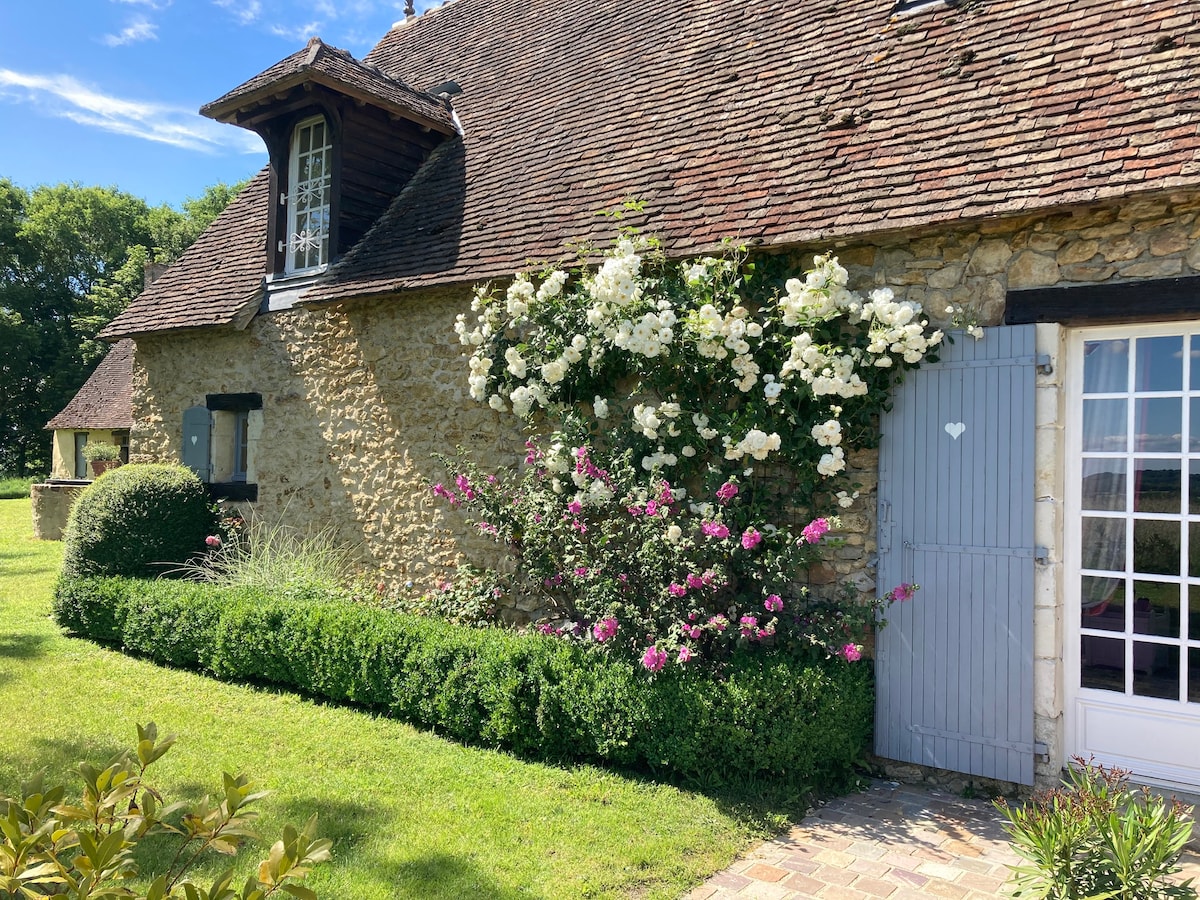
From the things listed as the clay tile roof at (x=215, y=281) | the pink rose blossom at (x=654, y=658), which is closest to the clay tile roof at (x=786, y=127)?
the clay tile roof at (x=215, y=281)

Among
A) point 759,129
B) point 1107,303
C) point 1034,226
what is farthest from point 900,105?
point 1107,303

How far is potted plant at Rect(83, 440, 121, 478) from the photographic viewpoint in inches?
758

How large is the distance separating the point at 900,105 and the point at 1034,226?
1632mm

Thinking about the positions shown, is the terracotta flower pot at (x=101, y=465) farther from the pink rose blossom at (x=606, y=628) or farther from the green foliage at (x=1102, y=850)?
the green foliage at (x=1102, y=850)

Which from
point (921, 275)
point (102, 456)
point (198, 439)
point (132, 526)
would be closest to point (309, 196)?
point (198, 439)

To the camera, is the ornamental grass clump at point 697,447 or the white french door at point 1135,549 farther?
the ornamental grass clump at point 697,447

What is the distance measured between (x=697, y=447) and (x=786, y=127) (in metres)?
2.69

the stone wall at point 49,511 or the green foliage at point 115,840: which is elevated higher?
the green foliage at point 115,840

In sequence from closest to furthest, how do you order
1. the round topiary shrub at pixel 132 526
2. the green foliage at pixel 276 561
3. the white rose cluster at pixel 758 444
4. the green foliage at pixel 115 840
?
the green foliage at pixel 115 840 → the white rose cluster at pixel 758 444 → the green foliage at pixel 276 561 → the round topiary shrub at pixel 132 526

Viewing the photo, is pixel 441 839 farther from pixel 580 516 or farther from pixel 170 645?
pixel 170 645

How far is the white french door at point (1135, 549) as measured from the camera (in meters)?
4.53

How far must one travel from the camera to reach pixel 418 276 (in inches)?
311

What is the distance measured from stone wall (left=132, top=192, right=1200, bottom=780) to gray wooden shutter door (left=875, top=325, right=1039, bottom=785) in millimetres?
119

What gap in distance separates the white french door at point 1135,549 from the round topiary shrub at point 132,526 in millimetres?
8276
